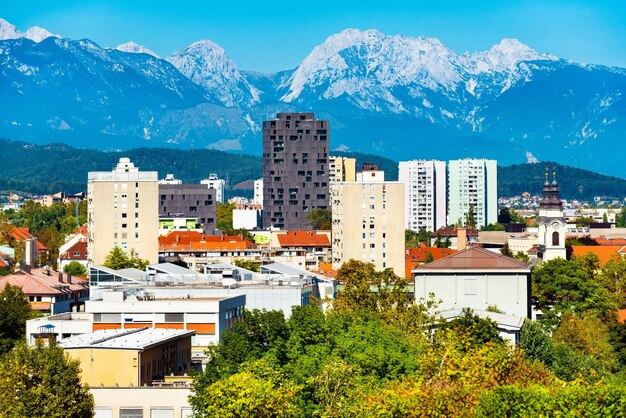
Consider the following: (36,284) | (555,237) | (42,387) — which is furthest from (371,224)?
(42,387)

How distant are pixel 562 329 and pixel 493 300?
5.86 metres

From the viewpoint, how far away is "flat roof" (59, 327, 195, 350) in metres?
43.9

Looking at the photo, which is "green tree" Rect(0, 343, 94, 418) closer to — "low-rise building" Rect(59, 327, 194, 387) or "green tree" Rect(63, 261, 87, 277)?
"low-rise building" Rect(59, 327, 194, 387)

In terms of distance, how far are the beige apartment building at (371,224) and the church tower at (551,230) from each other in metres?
10.5

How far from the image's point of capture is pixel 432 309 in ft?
225

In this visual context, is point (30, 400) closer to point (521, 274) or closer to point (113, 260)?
point (521, 274)

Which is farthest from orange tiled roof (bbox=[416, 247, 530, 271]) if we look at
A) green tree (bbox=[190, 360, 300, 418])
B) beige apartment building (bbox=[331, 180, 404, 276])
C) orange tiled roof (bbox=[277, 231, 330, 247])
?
orange tiled roof (bbox=[277, 231, 330, 247])

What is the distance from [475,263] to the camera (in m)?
72.6

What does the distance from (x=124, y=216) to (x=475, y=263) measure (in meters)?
49.0

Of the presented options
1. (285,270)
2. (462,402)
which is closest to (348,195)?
(285,270)

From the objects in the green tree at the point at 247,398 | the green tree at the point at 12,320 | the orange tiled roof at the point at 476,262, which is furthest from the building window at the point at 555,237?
the green tree at the point at 247,398

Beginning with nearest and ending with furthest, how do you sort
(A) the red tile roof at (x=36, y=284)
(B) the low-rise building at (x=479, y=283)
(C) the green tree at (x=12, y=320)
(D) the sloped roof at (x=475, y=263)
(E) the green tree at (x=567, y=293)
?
(C) the green tree at (x=12, y=320) < (B) the low-rise building at (x=479, y=283) < (D) the sloped roof at (x=475, y=263) < (E) the green tree at (x=567, y=293) < (A) the red tile roof at (x=36, y=284)

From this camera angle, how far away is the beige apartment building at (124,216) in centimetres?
11462

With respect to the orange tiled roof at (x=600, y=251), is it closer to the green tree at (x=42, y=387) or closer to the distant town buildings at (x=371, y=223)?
the distant town buildings at (x=371, y=223)
